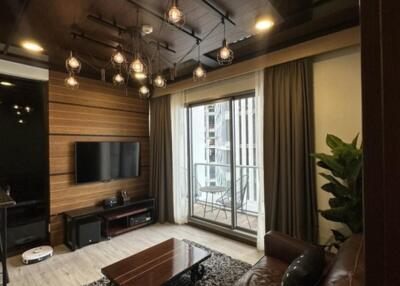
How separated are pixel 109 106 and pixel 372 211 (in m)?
4.42

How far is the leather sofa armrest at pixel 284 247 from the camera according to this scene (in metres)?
2.14

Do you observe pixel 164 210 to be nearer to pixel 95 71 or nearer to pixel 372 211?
pixel 95 71

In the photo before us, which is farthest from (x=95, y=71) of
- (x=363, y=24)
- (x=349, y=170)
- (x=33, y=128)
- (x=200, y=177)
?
(x=363, y=24)

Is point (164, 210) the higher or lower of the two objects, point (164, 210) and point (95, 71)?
the lower

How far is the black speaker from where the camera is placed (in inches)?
136

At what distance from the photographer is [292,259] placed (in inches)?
84.5

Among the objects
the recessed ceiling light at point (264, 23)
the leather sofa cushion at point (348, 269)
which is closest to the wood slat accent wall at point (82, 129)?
the recessed ceiling light at point (264, 23)

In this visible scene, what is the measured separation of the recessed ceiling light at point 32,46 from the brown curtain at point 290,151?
115 inches

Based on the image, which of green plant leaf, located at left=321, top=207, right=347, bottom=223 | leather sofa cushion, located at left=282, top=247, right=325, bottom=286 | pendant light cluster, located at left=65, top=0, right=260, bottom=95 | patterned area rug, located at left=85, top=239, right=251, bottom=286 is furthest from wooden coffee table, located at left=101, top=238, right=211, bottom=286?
pendant light cluster, located at left=65, top=0, right=260, bottom=95

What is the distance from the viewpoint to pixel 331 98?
109 inches

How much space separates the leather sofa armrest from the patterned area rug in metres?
0.60

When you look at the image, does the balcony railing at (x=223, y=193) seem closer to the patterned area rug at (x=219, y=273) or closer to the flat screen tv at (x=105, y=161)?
the patterned area rug at (x=219, y=273)

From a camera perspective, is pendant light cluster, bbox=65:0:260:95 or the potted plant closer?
pendant light cluster, bbox=65:0:260:95

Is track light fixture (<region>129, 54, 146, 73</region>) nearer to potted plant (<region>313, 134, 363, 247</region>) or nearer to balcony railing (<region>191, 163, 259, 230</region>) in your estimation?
potted plant (<region>313, 134, 363, 247</region>)
